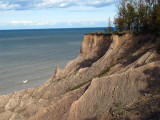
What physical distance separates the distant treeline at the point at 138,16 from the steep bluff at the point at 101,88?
2.88m

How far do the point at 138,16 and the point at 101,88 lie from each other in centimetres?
1848

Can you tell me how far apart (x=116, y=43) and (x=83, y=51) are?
7113 millimetres

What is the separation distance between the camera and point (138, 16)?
1292 inches

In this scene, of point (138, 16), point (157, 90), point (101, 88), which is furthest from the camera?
point (138, 16)

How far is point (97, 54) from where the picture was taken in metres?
32.3

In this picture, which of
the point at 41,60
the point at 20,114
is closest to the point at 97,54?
the point at 20,114

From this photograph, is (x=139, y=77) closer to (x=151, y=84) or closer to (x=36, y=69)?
(x=151, y=84)

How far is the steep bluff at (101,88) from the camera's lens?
1609 cm

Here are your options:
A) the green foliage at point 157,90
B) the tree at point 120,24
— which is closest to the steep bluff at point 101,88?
the green foliage at point 157,90

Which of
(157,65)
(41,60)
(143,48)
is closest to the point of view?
(157,65)

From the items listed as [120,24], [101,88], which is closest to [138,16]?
[120,24]

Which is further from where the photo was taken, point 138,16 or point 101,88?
point 138,16

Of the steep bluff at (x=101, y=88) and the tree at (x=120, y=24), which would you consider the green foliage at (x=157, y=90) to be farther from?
the tree at (x=120, y=24)

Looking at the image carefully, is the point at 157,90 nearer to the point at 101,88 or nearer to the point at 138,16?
Answer: the point at 101,88
